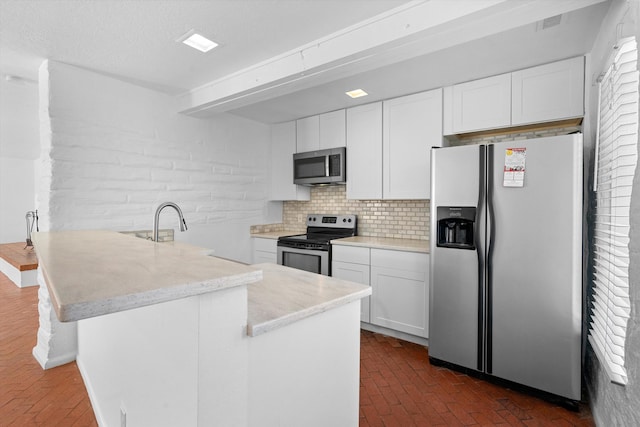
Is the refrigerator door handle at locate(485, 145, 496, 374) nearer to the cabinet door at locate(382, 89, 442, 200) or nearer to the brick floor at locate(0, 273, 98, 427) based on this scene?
the cabinet door at locate(382, 89, 442, 200)

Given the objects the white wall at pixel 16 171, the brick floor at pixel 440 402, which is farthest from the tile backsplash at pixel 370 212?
the white wall at pixel 16 171

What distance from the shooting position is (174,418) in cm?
102

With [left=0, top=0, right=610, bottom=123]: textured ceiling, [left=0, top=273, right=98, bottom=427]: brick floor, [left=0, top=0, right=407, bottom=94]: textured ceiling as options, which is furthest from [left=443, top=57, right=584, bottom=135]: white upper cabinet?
[left=0, top=273, right=98, bottom=427]: brick floor

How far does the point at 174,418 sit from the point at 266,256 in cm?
309

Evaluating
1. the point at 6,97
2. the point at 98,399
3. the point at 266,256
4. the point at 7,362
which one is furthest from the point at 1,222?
the point at 98,399

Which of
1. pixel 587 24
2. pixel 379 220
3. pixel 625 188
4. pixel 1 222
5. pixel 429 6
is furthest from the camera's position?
pixel 1 222

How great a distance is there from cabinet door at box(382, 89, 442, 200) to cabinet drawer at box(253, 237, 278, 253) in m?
1.44

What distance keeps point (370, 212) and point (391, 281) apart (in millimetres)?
1034

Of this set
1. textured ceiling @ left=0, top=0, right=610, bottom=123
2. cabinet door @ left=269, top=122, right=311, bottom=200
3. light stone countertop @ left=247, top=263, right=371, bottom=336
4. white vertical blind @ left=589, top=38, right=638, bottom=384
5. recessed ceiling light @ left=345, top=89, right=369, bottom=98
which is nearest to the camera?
light stone countertop @ left=247, top=263, right=371, bottom=336

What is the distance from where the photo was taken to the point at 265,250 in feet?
13.5

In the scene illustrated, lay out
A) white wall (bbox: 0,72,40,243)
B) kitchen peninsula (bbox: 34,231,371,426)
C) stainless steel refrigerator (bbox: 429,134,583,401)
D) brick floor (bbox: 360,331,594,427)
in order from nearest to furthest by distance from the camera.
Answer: kitchen peninsula (bbox: 34,231,371,426) < brick floor (bbox: 360,331,594,427) < stainless steel refrigerator (bbox: 429,134,583,401) < white wall (bbox: 0,72,40,243)

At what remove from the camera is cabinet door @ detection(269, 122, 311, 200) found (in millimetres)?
4270

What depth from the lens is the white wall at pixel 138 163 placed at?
8.80ft

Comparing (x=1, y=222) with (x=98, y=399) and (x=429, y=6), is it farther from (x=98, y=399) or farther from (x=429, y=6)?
(x=429, y=6)
